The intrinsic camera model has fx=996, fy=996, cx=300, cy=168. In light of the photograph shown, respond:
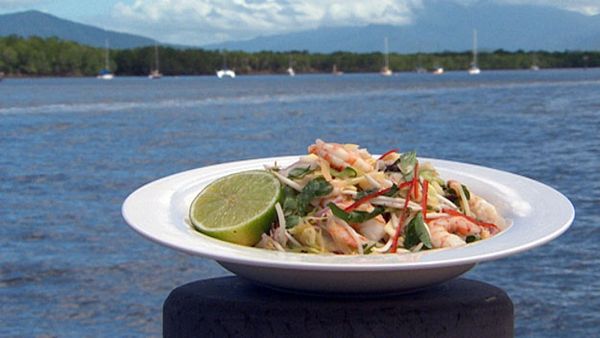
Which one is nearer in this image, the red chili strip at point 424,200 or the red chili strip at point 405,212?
the red chili strip at point 405,212

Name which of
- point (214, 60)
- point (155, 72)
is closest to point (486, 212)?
point (155, 72)

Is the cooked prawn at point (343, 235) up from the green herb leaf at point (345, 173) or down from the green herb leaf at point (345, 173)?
down

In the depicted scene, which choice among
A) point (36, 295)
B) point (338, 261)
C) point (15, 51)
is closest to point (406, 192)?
point (338, 261)

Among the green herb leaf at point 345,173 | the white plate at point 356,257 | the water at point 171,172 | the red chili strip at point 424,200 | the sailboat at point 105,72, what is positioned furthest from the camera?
the sailboat at point 105,72

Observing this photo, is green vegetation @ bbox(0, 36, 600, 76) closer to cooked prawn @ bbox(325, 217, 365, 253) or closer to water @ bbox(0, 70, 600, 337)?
water @ bbox(0, 70, 600, 337)

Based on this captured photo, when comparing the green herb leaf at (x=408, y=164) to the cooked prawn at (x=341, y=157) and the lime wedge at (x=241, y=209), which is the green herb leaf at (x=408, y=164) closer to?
the cooked prawn at (x=341, y=157)

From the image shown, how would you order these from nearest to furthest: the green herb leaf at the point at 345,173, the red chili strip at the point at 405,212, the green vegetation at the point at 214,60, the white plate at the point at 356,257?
1. the white plate at the point at 356,257
2. the red chili strip at the point at 405,212
3. the green herb leaf at the point at 345,173
4. the green vegetation at the point at 214,60

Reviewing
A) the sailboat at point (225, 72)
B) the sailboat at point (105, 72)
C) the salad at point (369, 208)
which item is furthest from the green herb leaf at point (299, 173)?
the sailboat at point (225, 72)
